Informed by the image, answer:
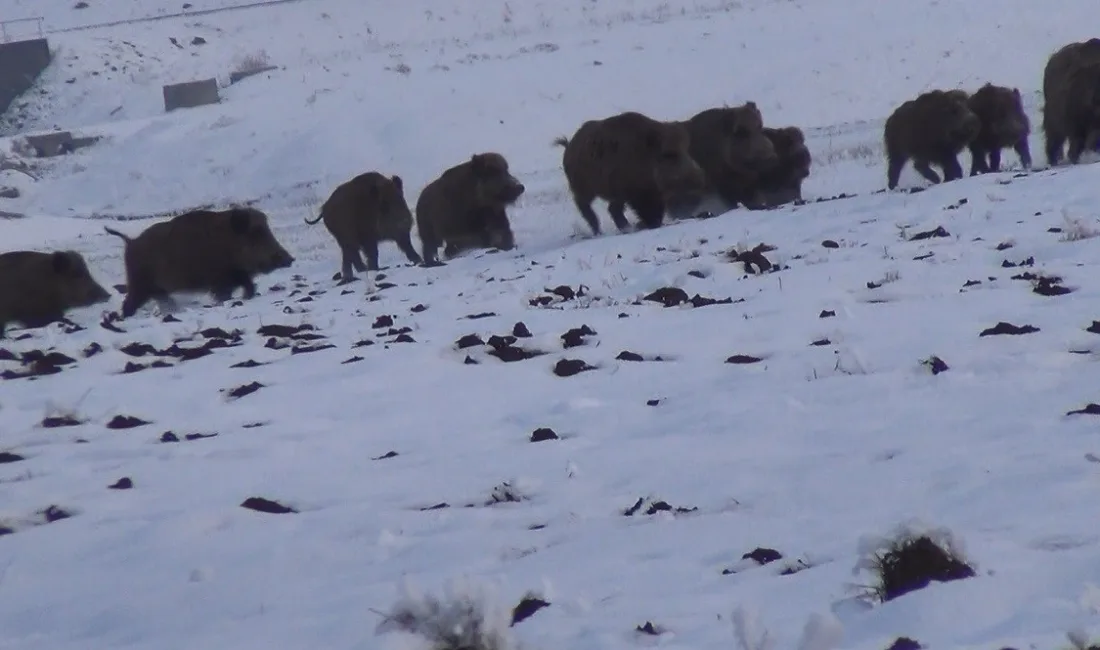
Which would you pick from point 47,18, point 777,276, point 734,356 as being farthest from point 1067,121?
point 47,18

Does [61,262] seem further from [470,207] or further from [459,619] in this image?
[459,619]

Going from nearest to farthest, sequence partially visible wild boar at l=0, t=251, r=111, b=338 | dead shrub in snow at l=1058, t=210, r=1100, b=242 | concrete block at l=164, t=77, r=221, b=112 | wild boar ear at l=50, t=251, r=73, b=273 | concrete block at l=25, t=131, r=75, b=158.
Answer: dead shrub in snow at l=1058, t=210, r=1100, b=242
partially visible wild boar at l=0, t=251, r=111, b=338
wild boar ear at l=50, t=251, r=73, b=273
concrete block at l=25, t=131, r=75, b=158
concrete block at l=164, t=77, r=221, b=112

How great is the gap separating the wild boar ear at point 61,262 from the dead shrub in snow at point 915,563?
1159 cm

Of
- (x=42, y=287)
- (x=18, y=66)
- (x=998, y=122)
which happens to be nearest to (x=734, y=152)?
(x=998, y=122)

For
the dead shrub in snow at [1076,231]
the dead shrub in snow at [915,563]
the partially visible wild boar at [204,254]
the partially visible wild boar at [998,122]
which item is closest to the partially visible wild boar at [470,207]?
the partially visible wild boar at [204,254]

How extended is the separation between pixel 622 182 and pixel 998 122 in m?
4.86

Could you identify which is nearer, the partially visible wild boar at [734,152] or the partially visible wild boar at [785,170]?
the partially visible wild boar at [734,152]

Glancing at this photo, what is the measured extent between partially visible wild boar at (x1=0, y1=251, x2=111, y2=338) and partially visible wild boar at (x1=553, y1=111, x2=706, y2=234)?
5610 mm

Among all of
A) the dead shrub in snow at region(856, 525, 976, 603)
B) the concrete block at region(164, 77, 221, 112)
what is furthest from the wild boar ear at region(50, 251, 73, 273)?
the concrete block at region(164, 77, 221, 112)

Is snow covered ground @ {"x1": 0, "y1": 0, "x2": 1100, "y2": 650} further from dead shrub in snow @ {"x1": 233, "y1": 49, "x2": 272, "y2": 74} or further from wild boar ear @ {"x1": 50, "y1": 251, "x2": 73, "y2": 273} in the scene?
dead shrub in snow @ {"x1": 233, "y1": 49, "x2": 272, "y2": 74}

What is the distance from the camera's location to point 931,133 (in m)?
15.6

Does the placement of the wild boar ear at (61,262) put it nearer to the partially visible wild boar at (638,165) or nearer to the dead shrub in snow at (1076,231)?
the partially visible wild boar at (638,165)

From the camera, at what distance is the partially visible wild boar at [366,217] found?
1563 cm

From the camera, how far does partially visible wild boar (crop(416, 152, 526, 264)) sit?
15.8 meters
